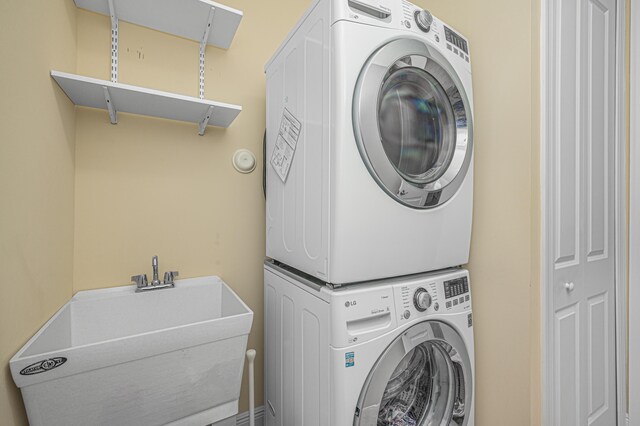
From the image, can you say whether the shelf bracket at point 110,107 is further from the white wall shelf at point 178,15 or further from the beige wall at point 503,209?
the beige wall at point 503,209

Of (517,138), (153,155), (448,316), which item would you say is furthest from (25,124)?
(517,138)

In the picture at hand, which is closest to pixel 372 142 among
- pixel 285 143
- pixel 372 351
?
pixel 285 143

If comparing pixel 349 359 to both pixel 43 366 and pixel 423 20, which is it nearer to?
pixel 43 366

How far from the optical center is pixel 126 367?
0.87 meters

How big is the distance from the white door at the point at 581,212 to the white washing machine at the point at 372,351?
0.36 m

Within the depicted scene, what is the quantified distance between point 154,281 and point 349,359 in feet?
3.19

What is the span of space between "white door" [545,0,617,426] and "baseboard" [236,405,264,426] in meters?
1.39

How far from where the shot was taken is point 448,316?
1143 mm

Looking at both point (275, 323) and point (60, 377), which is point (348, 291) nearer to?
point (275, 323)

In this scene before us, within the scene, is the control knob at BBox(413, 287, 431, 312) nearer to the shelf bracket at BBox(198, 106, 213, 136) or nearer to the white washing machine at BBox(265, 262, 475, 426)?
the white washing machine at BBox(265, 262, 475, 426)

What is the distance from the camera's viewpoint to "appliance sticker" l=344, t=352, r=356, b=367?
903 mm

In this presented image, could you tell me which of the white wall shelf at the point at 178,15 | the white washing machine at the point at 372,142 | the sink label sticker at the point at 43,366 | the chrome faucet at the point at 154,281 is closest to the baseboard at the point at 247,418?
the chrome faucet at the point at 154,281

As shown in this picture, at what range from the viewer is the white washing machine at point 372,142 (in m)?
0.93

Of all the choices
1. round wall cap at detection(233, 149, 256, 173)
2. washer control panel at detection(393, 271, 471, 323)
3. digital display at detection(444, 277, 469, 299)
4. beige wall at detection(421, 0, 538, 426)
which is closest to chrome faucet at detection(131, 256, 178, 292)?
round wall cap at detection(233, 149, 256, 173)
